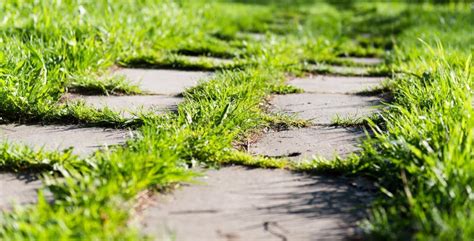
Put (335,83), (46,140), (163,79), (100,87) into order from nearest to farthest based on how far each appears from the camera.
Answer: (46,140)
(100,87)
(163,79)
(335,83)

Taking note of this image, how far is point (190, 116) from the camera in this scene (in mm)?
2582

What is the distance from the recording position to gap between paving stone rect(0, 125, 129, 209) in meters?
2.04

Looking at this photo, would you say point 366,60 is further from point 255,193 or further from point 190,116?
point 255,193

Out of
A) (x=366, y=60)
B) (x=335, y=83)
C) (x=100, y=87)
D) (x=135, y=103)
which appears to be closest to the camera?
(x=135, y=103)

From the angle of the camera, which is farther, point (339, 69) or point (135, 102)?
point (339, 69)

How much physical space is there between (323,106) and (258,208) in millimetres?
1368

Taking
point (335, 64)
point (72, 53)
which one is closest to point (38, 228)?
point (72, 53)

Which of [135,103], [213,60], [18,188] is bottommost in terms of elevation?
[18,188]

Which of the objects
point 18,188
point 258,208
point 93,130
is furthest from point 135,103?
point 258,208

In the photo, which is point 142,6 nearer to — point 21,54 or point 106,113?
point 21,54

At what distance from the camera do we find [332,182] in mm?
2109

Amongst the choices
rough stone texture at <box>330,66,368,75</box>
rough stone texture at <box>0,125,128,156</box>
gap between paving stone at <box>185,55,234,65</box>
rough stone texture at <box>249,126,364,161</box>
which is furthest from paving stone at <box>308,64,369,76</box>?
rough stone texture at <box>0,125,128,156</box>

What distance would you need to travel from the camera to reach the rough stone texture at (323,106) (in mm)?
2967

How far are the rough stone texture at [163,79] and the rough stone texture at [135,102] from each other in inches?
5.6
